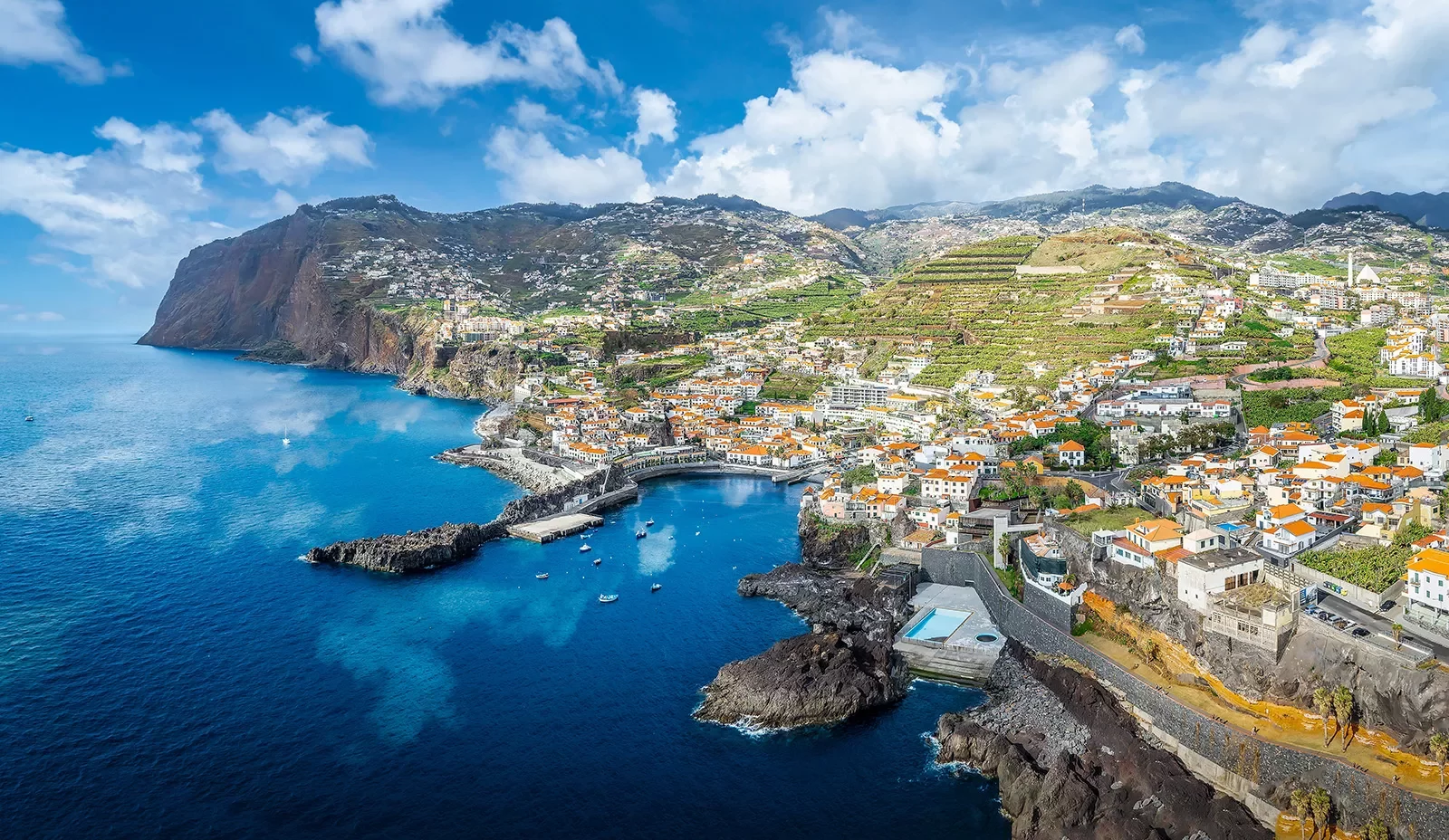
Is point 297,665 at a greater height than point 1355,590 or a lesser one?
lesser

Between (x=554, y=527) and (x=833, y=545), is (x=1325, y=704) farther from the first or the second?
(x=554, y=527)

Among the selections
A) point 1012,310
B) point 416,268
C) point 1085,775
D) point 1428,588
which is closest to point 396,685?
point 1085,775

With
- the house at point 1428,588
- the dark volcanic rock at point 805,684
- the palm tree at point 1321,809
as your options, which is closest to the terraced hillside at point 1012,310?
the dark volcanic rock at point 805,684

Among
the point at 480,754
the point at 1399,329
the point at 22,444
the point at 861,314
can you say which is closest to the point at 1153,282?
the point at 1399,329

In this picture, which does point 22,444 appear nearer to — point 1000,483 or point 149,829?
point 149,829

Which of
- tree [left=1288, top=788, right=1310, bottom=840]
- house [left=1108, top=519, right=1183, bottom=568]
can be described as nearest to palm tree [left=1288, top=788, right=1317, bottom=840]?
tree [left=1288, top=788, right=1310, bottom=840]

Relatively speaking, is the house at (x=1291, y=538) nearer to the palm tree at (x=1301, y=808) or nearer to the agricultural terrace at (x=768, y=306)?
the palm tree at (x=1301, y=808)
